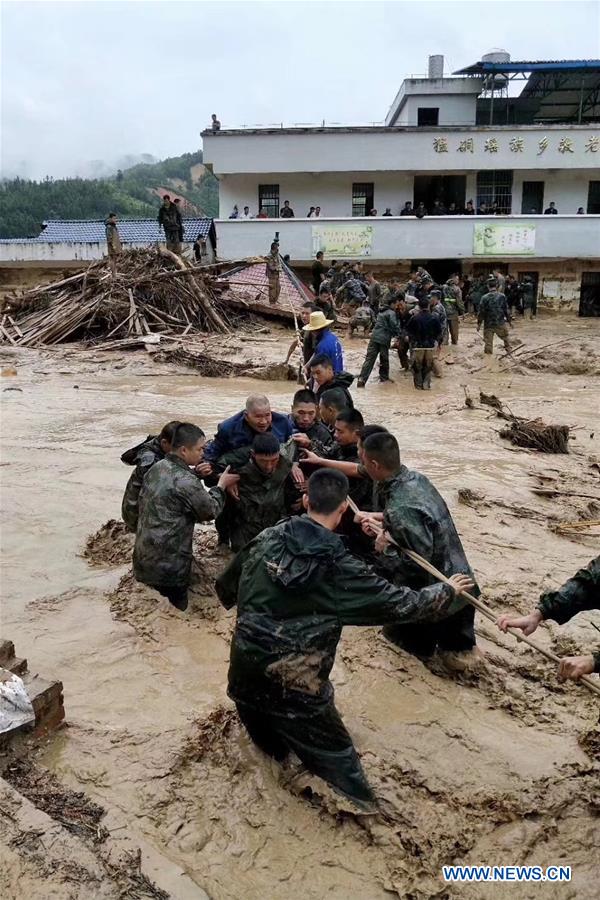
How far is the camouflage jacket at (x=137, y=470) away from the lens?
4.92 meters

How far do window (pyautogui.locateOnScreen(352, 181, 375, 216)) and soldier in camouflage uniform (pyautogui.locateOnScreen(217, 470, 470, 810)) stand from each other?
79.3ft

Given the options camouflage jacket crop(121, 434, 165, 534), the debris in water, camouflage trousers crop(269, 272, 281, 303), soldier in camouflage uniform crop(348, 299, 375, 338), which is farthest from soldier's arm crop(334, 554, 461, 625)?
camouflage trousers crop(269, 272, 281, 303)

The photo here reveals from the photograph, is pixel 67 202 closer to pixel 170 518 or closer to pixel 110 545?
pixel 110 545

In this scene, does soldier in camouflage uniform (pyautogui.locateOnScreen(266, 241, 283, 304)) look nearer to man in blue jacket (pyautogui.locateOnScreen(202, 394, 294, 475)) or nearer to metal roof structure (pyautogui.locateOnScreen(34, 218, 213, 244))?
metal roof structure (pyautogui.locateOnScreen(34, 218, 213, 244))

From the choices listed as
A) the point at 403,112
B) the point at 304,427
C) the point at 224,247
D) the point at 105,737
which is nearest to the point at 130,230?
the point at 224,247

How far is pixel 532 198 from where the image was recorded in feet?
84.0

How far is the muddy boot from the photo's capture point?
3943mm

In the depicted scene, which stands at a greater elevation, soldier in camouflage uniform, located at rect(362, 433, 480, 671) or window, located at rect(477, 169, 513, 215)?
window, located at rect(477, 169, 513, 215)

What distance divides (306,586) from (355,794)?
0.88 m

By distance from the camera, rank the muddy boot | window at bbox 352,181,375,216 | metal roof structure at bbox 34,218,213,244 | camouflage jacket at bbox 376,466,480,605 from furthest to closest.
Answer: metal roof structure at bbox 34,218,213,244 → window at bbox 352,181,375,216 → the muddy boot → camouflage jacket at bbox 376,466,480,605

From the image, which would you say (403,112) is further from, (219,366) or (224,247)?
(219,366)

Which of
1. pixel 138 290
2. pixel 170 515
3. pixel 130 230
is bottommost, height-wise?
pixel 170 515

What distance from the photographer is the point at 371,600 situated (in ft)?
9.53

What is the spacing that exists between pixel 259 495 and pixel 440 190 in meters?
23.6
